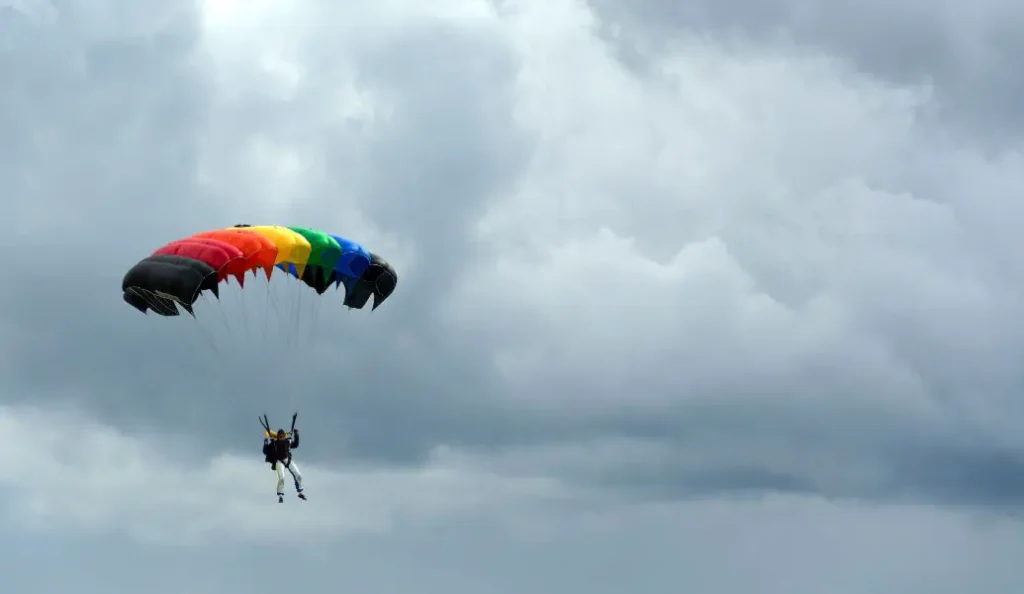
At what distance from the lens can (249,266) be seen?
85.5 metres

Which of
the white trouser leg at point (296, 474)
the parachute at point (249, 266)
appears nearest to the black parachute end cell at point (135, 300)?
the parachute at point (249, 266)

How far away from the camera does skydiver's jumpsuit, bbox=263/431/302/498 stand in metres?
84.8

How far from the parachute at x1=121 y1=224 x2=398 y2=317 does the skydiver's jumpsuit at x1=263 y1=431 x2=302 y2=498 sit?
23.5 feet

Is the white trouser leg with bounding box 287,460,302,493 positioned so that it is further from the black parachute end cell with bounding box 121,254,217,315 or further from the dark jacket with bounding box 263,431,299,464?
the black parachute end cell with bounding box 121,254,217,315

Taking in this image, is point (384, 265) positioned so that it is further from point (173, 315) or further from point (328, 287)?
point (173, 315)

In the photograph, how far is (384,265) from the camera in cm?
9138

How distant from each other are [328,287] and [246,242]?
243 inches

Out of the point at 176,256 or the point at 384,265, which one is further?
the point at 384,265

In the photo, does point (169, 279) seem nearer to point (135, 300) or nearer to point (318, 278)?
point (135, 300)

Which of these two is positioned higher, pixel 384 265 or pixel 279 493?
pixel 384 265

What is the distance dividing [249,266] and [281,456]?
29.0 ft

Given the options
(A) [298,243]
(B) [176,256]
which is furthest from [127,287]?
(A) [298,243]

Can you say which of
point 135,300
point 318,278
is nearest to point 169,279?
point 135,300

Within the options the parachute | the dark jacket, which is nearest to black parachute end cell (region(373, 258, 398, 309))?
the parachute
